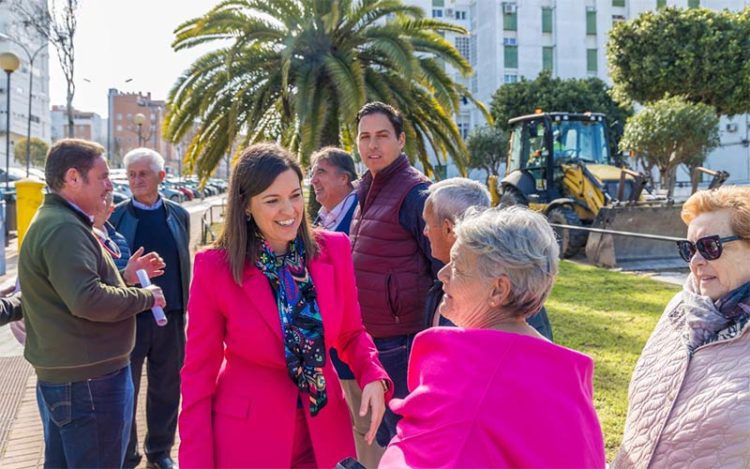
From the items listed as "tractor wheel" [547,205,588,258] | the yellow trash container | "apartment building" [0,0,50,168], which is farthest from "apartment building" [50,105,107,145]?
"tractor wheel" [547,205,588,258]

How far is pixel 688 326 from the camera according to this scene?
2102 mm

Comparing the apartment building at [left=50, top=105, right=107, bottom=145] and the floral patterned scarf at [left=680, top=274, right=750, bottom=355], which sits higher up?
the apartment building at [left=50, top=105, right=107, bottom=145]

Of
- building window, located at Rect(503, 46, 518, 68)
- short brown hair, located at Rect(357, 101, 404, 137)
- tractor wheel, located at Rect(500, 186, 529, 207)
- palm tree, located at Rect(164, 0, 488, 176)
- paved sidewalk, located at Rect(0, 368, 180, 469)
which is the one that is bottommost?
paved sidewalk, located at Rect(0, 368, 180, 469)

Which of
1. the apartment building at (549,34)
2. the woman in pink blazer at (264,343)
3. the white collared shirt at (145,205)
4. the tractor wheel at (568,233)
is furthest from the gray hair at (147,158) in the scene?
the apartment building at (549,34)

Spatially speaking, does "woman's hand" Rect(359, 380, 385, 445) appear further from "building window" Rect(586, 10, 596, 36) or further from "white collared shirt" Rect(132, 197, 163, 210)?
"building window" Rect(586, 10, 596, 36)

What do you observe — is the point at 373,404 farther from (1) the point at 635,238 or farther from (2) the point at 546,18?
(2) the point at 546,18

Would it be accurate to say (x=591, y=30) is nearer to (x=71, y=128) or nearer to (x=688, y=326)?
(x=71, y=128)

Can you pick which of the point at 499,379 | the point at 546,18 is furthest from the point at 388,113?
the point at 546,18

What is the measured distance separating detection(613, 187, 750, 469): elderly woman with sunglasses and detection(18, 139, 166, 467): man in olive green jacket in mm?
2111

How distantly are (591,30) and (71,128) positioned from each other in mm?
43931

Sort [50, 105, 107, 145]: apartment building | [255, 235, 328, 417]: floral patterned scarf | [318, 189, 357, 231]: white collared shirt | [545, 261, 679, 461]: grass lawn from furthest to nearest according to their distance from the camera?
[50, 105, 107, 145]: apartment building, [545, 261, 679, 461]: grass lawn, [318, 189, 357, 231]: white collared shirt, [255, 235, 328, 417]: floral patterned scarf

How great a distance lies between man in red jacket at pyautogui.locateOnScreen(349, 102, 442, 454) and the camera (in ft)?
10.6

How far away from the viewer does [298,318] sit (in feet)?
7.04

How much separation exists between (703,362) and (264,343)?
1.41 metres
